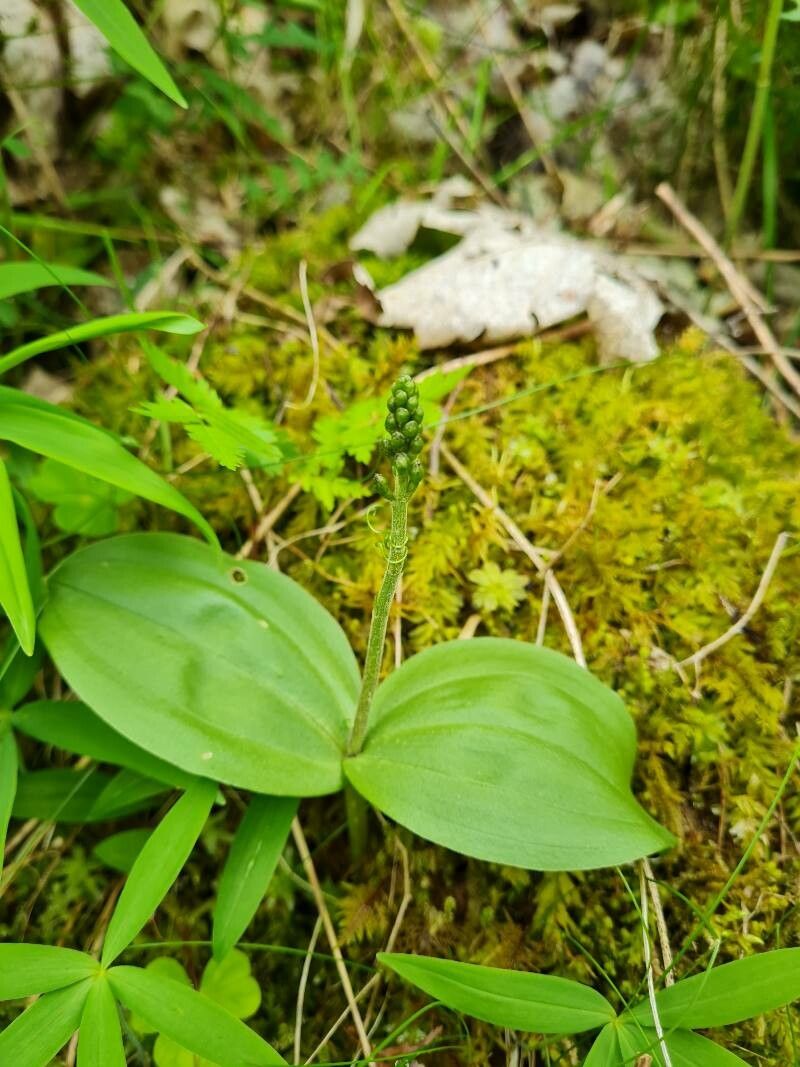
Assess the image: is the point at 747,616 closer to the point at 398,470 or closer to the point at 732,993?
the point at 732,993

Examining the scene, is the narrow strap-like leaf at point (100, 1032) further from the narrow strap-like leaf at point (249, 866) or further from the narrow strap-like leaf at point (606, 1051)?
the narrow strap-like leaf at point (606, 1051)

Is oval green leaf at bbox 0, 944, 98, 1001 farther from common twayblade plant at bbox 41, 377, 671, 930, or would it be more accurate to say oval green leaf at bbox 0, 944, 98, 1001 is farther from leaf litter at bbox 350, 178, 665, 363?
leaf litter at bbox 350, 178, 665, 363

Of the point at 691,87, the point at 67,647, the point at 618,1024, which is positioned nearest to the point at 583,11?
the point at 691,87

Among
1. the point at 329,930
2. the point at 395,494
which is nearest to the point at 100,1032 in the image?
the point at 329,930

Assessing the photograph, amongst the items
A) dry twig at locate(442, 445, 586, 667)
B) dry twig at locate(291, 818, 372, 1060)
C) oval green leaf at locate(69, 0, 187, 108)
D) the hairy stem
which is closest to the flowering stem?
the hairy stem

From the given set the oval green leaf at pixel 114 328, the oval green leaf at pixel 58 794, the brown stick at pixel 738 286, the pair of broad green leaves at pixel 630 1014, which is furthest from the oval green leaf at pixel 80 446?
the brown stick at pixel 738 286

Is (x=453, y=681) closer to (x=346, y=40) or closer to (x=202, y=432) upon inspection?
(x=202, y=432)
